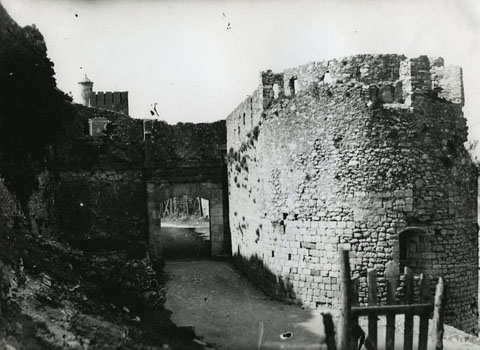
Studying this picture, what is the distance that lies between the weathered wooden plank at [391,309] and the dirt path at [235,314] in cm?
302

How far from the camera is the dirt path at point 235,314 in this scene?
10383 millimetres

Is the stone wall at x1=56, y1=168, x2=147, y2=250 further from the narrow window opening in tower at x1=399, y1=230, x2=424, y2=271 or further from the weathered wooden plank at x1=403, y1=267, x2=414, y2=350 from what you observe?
the weathered wooden plank at x1=403, y1=267, x2=414, y2=350

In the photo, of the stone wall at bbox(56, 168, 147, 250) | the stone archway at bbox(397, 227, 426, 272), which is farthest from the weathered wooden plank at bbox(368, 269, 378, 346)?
the stone wall at bbox(56, 168, 147, 250)

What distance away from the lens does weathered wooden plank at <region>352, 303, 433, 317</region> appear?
686cm

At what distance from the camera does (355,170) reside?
39.0 feet

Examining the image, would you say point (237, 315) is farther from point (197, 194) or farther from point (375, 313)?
point (197, 194)

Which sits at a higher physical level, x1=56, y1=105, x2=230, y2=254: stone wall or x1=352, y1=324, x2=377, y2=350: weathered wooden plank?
x1=56, y1=105, x2=230, y2=254: stone wall

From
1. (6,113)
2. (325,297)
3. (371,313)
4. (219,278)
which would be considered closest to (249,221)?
(219,278)

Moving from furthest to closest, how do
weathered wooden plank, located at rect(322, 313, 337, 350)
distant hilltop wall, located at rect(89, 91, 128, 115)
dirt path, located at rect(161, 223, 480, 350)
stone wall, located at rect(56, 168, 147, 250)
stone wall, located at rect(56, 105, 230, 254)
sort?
distant hilltop wall, located at rect(89, 91, 128, 115) → stone wall, located at rect(56, 105, 230, 254) → stone wall, located at rect(56, 168, 147, 250) → dirt path, located at rect(161, 223, 480, 350) → weathered wooden plank, located at rect(322, 313, 337, 350)

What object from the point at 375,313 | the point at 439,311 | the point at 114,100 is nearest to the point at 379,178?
the point at 439,311

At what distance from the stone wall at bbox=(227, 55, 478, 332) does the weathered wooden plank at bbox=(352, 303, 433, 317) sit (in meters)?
4.42

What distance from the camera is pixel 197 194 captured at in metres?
20.1

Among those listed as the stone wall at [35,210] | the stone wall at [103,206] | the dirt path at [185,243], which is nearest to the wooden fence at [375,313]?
the stone wall at [35,210]

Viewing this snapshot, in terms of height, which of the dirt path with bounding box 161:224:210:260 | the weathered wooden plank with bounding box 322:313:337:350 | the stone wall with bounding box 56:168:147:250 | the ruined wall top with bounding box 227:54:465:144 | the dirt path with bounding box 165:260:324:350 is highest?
the ruined wall top with bounding box 227:54:465:144
